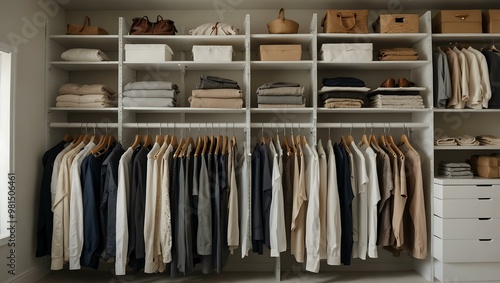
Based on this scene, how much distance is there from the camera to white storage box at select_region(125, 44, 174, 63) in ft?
11.2

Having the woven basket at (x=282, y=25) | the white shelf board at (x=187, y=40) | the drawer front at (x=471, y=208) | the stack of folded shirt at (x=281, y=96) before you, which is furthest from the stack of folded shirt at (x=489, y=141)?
the white shelf board at (x=187, y=40)

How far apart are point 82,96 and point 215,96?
118 cm

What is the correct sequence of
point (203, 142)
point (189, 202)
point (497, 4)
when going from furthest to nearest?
point (497, 4), point (203, 142), point (189, 202)

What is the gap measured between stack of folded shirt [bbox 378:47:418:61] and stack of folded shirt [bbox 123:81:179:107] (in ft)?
6.26

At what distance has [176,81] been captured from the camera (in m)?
3.85

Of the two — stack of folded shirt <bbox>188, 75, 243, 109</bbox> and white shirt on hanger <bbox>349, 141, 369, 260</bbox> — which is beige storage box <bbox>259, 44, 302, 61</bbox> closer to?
stack of folded shirt <bbox>188, 75, 243, 109</bbox>

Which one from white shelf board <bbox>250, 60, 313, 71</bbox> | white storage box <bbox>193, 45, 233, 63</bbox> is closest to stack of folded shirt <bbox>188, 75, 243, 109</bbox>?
white storage box <bbox>193, 45, 233, 63</bbox>

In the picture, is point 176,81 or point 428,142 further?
point 176,81

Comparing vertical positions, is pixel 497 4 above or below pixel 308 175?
above

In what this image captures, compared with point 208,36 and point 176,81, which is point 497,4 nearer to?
point 208,36

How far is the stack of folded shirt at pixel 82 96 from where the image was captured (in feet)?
11.3

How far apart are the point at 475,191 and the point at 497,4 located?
1.85 m

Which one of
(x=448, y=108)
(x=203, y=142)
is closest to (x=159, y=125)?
(x=203, y=142)

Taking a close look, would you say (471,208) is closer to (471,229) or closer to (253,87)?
(471,229)
